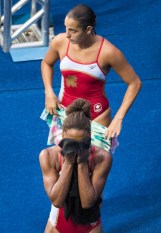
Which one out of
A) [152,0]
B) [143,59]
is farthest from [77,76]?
[152,0]

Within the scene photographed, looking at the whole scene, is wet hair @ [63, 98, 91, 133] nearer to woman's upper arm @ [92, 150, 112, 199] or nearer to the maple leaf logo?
woman's upper arm @ [92, 150, 112, 199]

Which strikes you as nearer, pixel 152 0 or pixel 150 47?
pixel 150 47

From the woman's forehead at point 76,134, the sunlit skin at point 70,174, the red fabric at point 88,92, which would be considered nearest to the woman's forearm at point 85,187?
the sunlit skin at point 70,174

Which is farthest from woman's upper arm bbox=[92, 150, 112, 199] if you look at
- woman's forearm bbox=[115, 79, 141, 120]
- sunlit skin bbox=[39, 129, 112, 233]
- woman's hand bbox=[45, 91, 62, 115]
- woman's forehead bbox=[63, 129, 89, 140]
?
woman's hand bbox=[45, 91, 62, 115]

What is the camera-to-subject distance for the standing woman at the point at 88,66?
11.3 ft

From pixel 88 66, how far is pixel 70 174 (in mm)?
930

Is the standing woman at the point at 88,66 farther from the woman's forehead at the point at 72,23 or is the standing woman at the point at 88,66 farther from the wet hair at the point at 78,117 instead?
the wet hair at the point at 78,117

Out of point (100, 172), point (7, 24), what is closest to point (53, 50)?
point (100, 172)

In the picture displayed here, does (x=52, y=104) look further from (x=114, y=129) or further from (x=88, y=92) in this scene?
(x=114, y=129)

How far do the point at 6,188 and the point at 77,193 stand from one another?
1.72m

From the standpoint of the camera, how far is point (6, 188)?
4547 mm

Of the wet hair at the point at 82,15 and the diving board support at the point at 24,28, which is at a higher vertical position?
the wet hair at the point at 82,15

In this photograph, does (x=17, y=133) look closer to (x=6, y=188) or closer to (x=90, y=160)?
(x=6, y=188)

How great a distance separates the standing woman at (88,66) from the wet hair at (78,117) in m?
0.61
